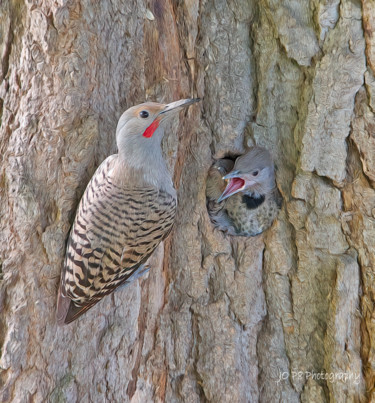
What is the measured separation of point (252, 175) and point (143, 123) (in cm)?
72

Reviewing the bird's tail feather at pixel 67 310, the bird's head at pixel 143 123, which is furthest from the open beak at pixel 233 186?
the bird's tail feather at pixel 67 310

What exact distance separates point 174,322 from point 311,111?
4.48 ft

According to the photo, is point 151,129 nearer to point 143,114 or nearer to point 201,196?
point 143,114

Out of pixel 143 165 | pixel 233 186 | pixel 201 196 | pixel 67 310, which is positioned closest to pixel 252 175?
pixel 233 186

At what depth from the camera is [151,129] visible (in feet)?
7.00

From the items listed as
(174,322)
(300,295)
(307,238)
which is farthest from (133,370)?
(307,238)

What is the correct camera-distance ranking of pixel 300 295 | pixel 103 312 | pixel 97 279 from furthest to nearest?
pixel 300 295
pixel 103 312
pixel 97 279

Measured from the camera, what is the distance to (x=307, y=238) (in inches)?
93.5

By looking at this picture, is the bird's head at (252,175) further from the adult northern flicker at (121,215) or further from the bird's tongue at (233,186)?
the adult northern flicker at (121,215)

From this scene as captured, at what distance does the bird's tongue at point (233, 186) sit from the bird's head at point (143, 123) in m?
0.63

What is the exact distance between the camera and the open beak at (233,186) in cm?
254

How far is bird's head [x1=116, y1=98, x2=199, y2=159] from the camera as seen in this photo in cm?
206

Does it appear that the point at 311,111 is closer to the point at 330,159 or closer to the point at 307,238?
the point at 330,159

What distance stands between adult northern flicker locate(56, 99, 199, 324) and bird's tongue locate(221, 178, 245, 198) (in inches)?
19.2
